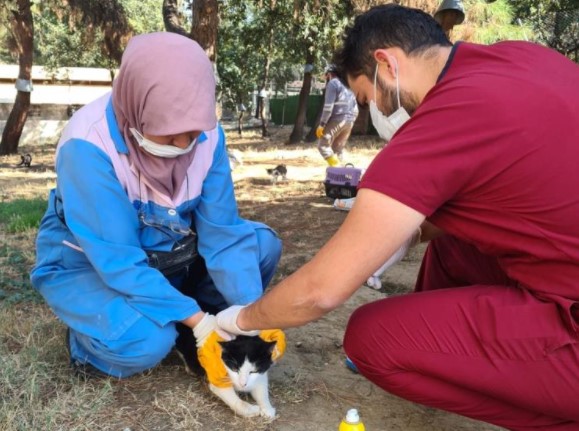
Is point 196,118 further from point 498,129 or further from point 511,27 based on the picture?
point 511,27

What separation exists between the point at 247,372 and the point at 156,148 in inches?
31.8

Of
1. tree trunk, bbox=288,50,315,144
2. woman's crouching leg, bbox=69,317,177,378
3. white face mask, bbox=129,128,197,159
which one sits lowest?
tree trunk, bbox=288,50,315,144

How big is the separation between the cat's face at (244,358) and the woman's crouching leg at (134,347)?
0.24m

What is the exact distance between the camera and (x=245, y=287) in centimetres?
214

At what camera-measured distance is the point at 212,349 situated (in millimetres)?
1938

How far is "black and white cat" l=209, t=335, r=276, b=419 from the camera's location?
6.15 feet

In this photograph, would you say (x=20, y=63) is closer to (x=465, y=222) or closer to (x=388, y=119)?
(x=388, y=119)

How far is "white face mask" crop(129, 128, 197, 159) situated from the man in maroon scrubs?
59 cm

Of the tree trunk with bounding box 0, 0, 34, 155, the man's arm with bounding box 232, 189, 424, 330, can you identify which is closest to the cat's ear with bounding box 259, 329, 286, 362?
the man's arm with bounding box 232, 189, 424, 330

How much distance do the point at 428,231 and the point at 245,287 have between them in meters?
0.72

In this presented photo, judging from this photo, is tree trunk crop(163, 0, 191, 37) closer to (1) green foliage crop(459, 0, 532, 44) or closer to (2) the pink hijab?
(1) green foliage crop(459, 0, 532, 44)

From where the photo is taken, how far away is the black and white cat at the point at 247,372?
6.15 ft

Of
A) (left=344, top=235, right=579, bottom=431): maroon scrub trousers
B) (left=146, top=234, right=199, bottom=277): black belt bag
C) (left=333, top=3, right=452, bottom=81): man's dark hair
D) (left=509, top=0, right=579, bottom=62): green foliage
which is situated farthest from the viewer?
(left=509, top=0, right=579, bottom=62): green foliage

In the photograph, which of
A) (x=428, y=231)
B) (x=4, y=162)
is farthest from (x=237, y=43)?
(x=428, y=231)
